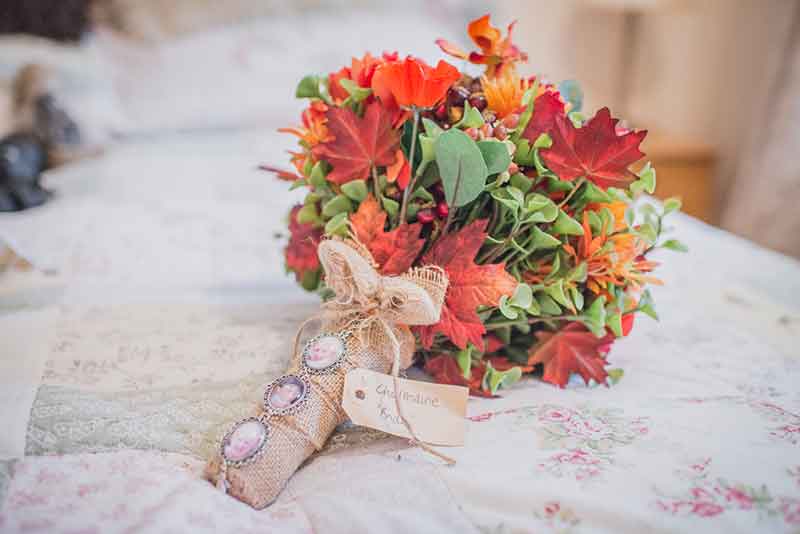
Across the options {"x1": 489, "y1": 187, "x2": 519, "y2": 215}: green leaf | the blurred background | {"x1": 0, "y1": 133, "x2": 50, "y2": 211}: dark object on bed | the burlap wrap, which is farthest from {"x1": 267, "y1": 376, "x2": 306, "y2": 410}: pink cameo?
{"x1": 0, "y1": 133, "x2": 50, "y2": 211}: dark object on bed

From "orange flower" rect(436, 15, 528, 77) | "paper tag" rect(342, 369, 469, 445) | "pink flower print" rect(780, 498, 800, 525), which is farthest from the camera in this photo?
"orange flower" rect(436, 15, 528, 77)

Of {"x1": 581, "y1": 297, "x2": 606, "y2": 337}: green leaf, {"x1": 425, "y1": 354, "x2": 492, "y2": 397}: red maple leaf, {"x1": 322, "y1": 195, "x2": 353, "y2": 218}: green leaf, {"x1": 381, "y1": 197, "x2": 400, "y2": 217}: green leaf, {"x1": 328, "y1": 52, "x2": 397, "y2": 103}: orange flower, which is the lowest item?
{"x1": 425, "y1": 354, "x2": 492, "y2": 397}: red maple leaf

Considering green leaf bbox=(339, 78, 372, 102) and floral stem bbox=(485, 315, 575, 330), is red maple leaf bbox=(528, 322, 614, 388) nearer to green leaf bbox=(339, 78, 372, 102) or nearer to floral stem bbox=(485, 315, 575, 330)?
floral stem bbox=(485, 315, 575, 330)

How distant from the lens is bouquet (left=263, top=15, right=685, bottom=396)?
596mm

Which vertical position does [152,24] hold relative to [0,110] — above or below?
above

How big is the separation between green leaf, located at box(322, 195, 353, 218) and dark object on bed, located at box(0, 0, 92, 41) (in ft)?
5.22

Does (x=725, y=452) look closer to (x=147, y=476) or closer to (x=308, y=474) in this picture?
(x=308, y=474)

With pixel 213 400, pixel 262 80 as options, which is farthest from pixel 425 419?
pixel 262 80

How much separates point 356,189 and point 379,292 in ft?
0.38

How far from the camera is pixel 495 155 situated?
0.58 meters

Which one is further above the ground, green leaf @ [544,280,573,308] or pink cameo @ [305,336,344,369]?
green leaf @ [544,280,573,308]

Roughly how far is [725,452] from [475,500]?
225mm

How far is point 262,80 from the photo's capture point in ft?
5.74

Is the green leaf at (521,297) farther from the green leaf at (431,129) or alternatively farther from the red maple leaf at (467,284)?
the green leaf at (431,129)
